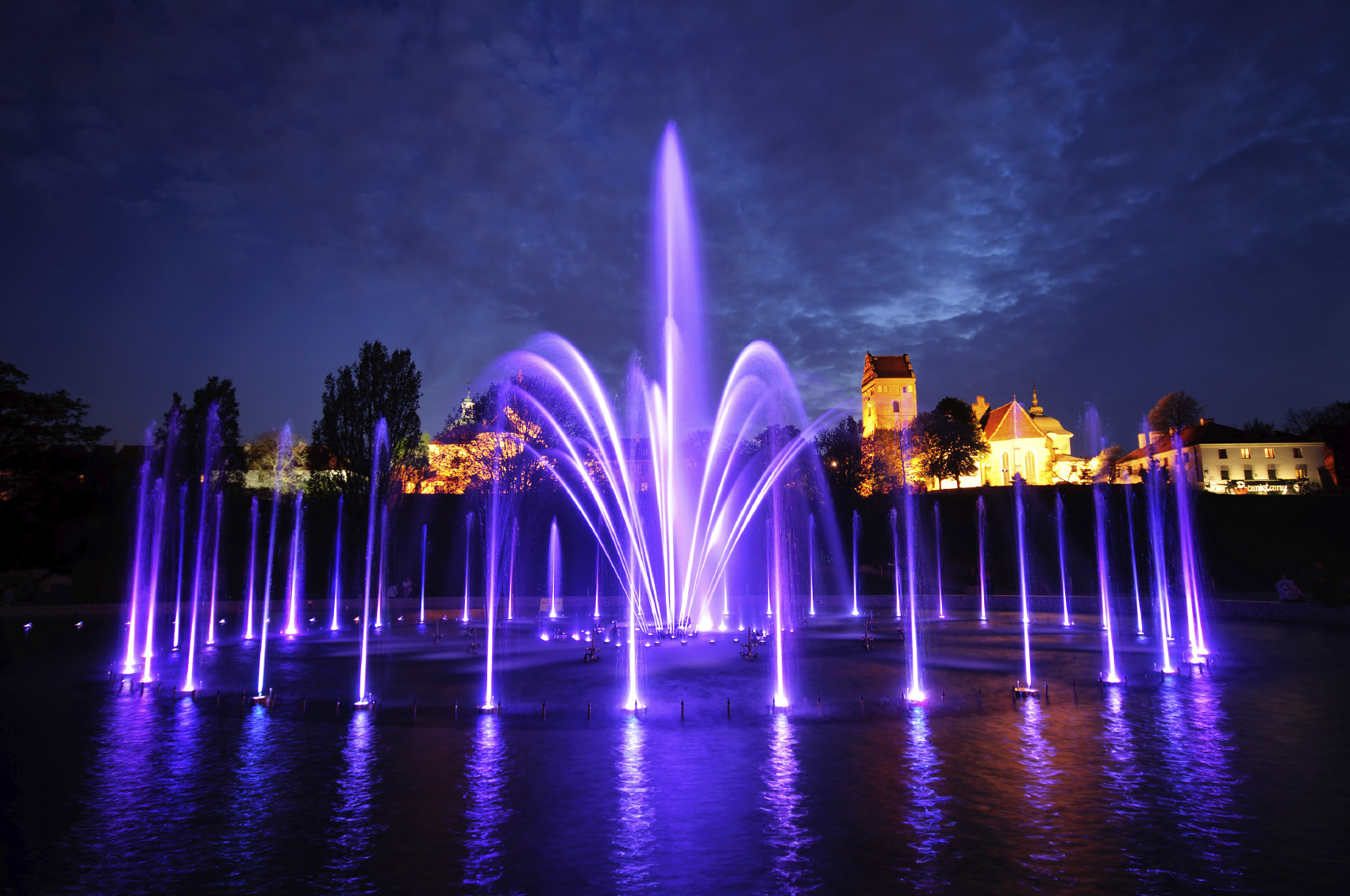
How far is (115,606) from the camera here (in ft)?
128

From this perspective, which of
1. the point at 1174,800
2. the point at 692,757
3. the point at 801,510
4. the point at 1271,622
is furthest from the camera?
the point at 801,510

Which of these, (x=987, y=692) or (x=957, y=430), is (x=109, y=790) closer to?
(x=987, y=692)

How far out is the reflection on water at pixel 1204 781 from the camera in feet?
26.4

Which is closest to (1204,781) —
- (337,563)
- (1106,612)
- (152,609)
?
(1106,612)

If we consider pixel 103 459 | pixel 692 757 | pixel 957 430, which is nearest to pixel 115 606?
pixel 103 459

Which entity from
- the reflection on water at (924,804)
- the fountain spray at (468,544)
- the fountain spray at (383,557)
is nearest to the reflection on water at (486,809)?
the reflection on water at (924,804)

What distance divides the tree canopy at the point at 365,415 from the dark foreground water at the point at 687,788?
91.1 ft

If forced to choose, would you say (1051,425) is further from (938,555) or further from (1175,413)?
(938,555)

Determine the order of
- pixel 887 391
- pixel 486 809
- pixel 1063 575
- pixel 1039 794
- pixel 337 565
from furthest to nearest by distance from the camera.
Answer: pixel 887 391 → pixel 337 565 → pixel 1063 575 → pixel 1039 794 → pixel 486 809

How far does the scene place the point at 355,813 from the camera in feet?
31.6

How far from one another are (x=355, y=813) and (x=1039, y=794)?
8.71 m

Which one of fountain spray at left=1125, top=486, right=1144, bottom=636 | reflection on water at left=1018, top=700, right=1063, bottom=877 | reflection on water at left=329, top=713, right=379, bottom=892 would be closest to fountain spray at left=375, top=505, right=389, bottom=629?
reflection on water at left=329, top=713, right=379, bottom=892

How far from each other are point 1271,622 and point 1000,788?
1109 inches

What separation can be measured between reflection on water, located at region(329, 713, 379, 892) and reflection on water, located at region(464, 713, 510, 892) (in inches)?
40.5
